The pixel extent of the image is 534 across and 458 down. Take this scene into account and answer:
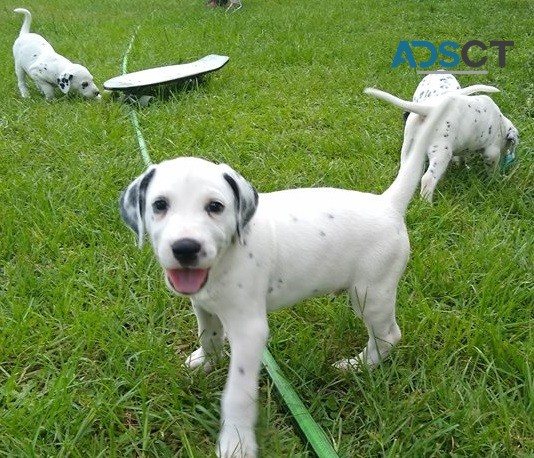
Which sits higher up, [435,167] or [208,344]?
[208,344]

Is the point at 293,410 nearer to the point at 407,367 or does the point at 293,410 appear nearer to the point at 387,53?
the point at 407,367

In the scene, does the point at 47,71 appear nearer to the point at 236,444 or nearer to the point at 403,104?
the point at 403,104

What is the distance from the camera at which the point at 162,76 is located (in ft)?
20.3

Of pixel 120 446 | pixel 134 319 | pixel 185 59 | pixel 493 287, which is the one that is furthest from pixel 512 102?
pixel 120 446

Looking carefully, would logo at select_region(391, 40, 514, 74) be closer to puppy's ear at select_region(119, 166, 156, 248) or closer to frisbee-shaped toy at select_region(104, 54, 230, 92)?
frisbee-shaped toy at select_region(104, 54, 230, 92)

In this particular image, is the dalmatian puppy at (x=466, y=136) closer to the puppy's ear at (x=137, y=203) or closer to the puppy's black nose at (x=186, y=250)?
the puppy's ear at (x=137, y=203)

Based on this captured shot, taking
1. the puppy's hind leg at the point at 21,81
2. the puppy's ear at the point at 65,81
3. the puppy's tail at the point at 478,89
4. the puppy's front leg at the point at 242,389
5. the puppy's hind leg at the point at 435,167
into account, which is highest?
the puppy's front leg at the point at 242,389

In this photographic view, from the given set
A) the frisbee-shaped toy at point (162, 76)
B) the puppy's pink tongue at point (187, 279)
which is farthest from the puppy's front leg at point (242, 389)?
the frisbee-shaped toy at point (162, 76)

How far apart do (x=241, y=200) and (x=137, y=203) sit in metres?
0.37

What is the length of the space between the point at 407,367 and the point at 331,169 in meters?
2.14

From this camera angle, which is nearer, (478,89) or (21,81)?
(478,89)

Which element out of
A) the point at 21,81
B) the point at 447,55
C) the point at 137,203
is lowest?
the point at 447,55

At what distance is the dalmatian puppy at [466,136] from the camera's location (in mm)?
4062

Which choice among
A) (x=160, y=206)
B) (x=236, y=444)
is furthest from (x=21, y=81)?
(x=236, y=444)
